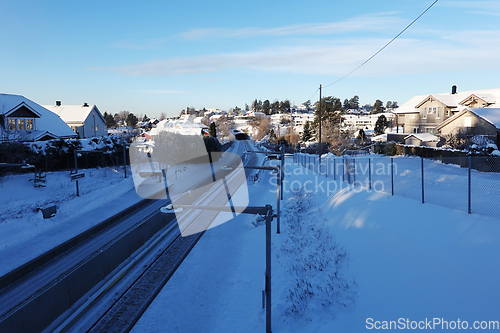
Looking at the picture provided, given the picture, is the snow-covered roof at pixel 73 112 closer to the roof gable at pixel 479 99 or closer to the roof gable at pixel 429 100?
the roof gable at pixel 429 100

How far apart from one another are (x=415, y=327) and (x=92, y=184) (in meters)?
26.0

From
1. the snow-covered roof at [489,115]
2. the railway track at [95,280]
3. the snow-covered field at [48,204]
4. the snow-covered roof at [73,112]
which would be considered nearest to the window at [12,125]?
the snow-covered field at [48,204]

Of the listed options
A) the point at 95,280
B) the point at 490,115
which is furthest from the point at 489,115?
the point at 95,280

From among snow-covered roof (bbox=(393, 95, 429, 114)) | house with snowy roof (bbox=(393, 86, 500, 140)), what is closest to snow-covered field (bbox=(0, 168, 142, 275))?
house with snowy roof (bbox=(393, 86, 500, 140))

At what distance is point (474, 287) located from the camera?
727cm

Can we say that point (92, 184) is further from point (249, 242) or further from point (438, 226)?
point (438, 226)

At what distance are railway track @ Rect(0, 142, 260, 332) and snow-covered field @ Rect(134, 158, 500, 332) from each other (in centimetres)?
73

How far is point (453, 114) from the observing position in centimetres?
4597

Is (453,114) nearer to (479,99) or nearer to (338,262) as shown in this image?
(479,99)

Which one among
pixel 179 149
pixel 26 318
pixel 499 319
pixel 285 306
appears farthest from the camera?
pixel 179 149

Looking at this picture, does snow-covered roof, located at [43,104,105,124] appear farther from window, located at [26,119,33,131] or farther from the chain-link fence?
the chain-link fence

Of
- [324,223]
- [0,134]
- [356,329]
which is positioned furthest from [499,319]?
[0,134]

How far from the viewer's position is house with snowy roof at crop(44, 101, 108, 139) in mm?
51844

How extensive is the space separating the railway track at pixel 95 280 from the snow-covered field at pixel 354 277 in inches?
28.6
